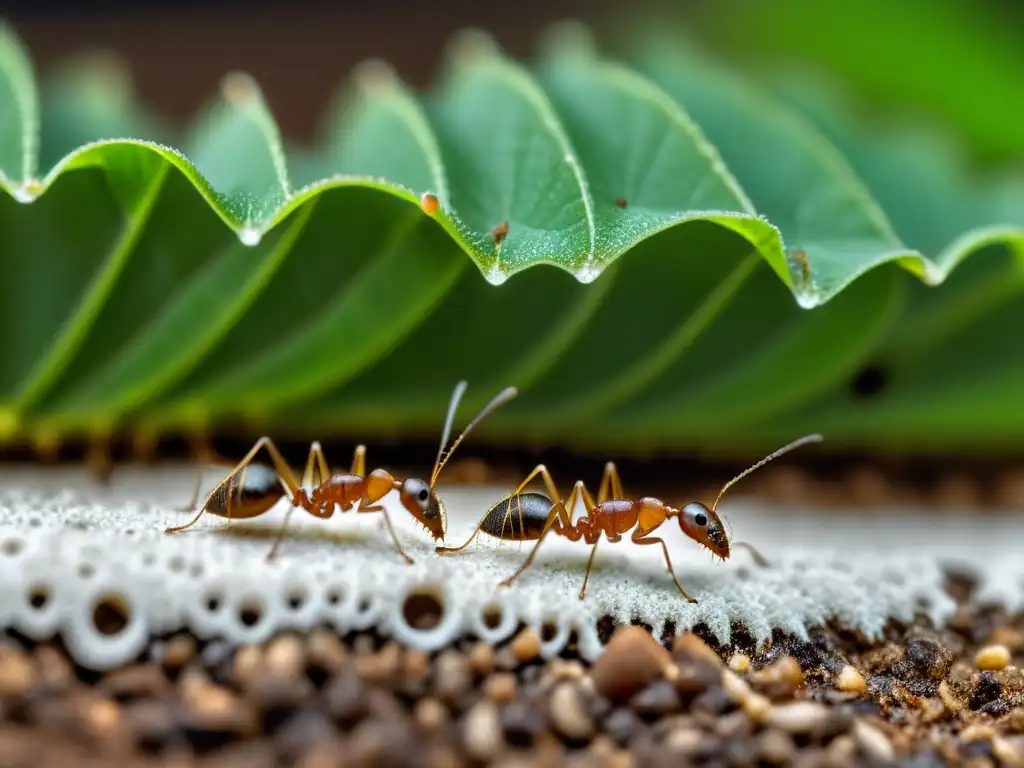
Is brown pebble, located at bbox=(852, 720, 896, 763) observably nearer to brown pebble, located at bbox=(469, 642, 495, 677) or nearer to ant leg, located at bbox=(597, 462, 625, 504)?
brown pebble, located at bbox=(469, 642, 495, 677)

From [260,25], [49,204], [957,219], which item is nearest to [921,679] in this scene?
[957,219]

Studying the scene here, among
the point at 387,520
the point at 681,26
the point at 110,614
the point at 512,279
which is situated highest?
the point at 681,26

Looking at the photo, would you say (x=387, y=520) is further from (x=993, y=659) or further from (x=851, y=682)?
(x=993, y=659)

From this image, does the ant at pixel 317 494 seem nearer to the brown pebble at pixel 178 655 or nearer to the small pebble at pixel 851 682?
the brown pebble at pixel 178 655

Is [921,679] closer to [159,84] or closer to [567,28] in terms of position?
[567,28]

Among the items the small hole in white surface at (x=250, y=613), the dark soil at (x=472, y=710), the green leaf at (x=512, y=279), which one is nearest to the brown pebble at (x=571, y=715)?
the dark soil at (x=472, y=710)

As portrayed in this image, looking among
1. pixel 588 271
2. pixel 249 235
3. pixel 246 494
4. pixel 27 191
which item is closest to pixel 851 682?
pixel 588 271

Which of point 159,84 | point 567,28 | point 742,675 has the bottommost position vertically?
point 742,675
